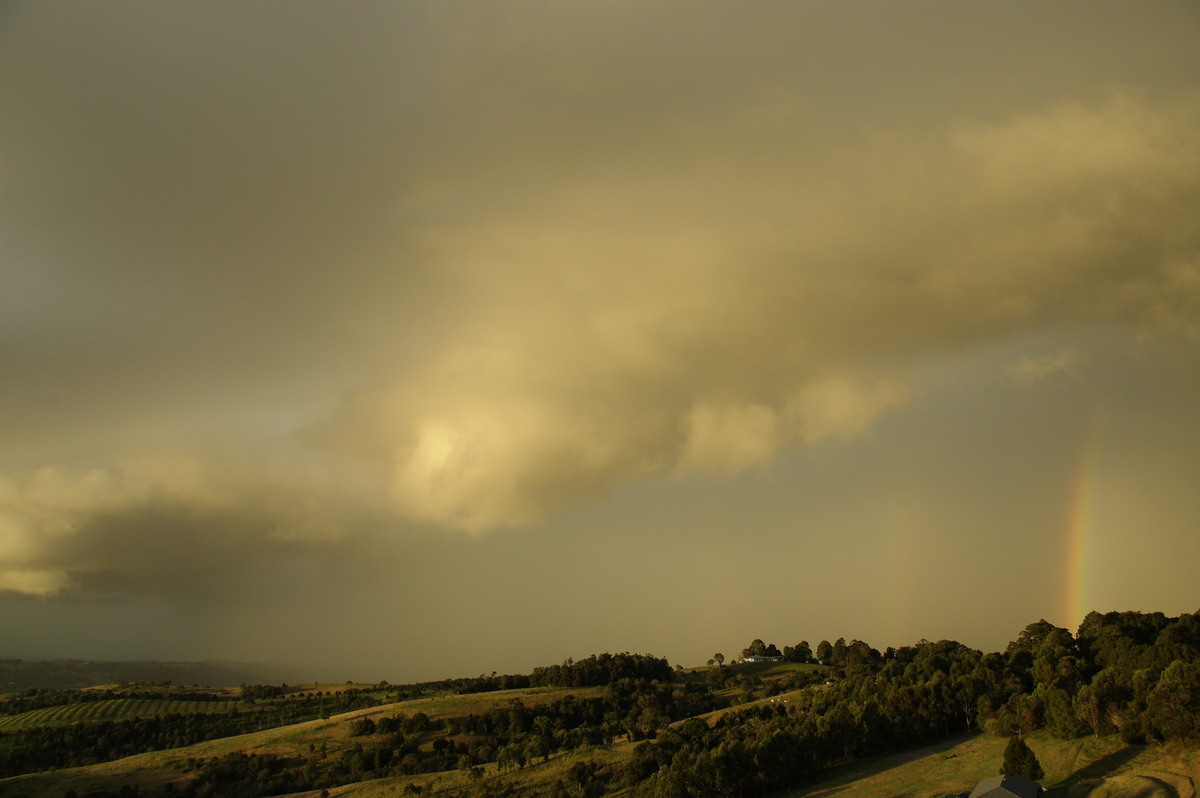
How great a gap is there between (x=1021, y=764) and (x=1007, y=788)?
7.56 metres

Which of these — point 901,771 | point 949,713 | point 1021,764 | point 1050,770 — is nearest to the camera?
point 1021,764

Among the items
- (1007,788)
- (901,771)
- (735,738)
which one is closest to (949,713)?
(901,771)

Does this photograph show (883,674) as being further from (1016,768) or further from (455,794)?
(455,794)

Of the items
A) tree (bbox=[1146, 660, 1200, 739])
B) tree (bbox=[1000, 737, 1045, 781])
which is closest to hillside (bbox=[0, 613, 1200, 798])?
tree (bbox=[1146, 660, 1200, 739])

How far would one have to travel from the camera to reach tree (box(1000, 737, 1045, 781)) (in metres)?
63.9

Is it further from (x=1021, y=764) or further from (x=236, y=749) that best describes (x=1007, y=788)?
(x=236, y=749)

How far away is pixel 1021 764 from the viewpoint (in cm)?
6438

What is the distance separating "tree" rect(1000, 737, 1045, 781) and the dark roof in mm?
2386

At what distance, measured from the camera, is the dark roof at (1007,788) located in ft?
190

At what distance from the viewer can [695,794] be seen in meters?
75.4

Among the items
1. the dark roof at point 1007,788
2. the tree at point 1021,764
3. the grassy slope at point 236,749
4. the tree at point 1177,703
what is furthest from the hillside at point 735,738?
the dark roof at point 1007,788

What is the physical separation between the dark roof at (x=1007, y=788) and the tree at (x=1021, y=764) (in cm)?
239

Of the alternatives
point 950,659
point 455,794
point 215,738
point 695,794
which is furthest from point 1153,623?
point 215,738

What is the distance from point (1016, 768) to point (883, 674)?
4818cm
